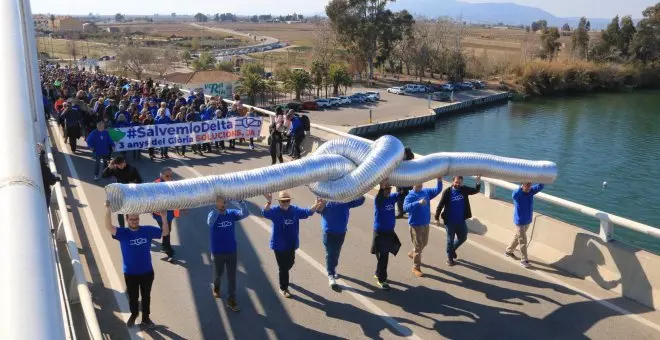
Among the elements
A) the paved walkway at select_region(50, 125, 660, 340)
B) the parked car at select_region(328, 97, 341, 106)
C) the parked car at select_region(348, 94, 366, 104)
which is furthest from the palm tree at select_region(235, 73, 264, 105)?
the paved walkway at select_region(50, 125, 660, 340)

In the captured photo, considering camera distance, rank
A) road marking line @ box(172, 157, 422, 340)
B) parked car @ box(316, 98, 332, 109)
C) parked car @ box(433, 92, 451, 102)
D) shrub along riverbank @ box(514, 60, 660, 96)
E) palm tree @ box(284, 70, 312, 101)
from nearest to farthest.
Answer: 1. road marking line @ box(172, 157, 422, 340)
2. parked car @ box(316, 98, 332, 109)
3. palm tree @ box(284, 70, 312, 101)
4. parked car @ box(433, 92, 451, 102)
5. shrub along riverbank @ box(514, 60, 660, 96)

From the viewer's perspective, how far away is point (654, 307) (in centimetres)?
758

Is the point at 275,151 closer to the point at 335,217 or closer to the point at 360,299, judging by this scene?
the point at 335,217

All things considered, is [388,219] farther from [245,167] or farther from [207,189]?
[245,167]

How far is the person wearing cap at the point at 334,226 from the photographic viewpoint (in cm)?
790

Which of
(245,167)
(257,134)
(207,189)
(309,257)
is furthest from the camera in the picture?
(257,134)

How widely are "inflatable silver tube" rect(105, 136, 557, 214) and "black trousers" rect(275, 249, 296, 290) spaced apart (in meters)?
1.35

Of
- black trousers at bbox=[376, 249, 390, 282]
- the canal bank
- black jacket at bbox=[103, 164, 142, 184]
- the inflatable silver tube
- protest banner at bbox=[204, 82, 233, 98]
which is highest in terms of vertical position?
the inflatable silver tube

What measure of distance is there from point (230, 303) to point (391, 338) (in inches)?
85.1

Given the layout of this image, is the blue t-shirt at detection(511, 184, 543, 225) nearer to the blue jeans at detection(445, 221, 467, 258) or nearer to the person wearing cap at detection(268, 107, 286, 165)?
the blue jeans at detection(445, 221, 467, 258)

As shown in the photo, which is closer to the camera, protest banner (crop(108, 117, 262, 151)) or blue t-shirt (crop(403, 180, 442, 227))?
blue t-shirt (crop(403, 180, 442, 227))

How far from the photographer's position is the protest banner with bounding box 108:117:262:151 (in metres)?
15.2

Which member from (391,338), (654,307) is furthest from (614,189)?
(391,338)

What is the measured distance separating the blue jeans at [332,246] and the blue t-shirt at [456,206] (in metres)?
1.81
